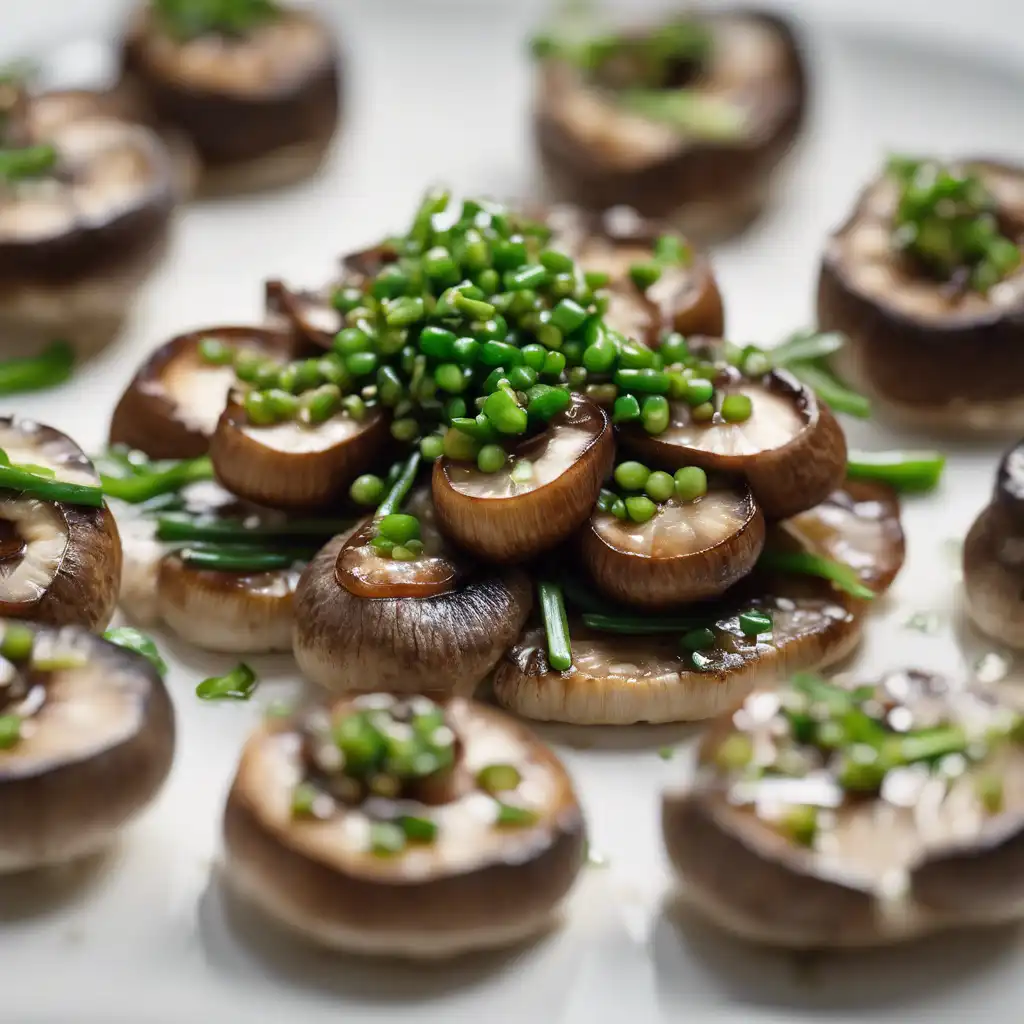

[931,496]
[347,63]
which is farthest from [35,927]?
[347,63]

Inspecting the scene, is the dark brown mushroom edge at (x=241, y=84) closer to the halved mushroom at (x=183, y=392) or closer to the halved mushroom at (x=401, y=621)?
the halved mushroom at (x=183, y=392)

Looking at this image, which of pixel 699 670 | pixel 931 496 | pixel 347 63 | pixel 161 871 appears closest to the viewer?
pixel 161 871

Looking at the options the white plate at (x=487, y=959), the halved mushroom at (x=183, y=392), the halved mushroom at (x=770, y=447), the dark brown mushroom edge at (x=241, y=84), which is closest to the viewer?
the white plate at (x=487, y=959)

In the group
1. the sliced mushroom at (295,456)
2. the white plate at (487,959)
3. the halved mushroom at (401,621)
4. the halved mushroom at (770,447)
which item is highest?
the halved mushroom at (770,447)

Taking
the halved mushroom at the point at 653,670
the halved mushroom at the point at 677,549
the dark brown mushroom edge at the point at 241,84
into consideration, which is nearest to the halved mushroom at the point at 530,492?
the halved mushroom at the point at 677,549

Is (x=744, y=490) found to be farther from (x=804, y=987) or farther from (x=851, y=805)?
(x=804, y=987)

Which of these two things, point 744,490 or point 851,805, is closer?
point 851,805

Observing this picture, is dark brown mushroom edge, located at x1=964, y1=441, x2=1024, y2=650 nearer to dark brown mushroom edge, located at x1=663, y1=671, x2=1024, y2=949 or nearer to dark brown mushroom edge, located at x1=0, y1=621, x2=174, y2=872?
dark brown mushroom edge, located at x1=663, y1=671, x2=1024, y2=949
